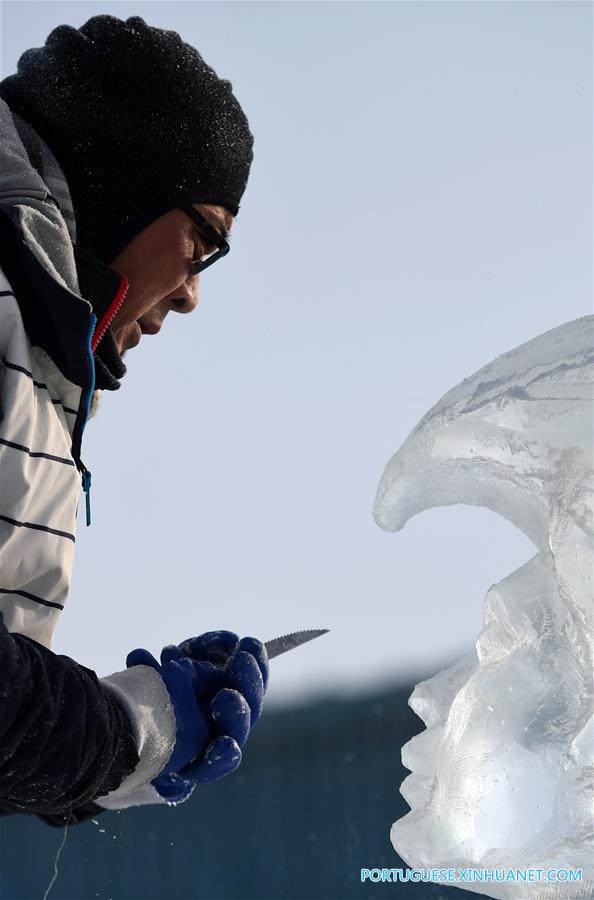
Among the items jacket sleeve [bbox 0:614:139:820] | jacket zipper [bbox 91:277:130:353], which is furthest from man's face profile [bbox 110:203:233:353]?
jacket sleeve [bbox 0:614:139:820]

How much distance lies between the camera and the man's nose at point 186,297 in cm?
Answer: 242

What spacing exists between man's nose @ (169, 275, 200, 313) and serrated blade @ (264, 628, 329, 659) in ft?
2.66

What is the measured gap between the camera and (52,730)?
1498 millimetres

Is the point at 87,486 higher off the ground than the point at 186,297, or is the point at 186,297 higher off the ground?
the point at 186,297

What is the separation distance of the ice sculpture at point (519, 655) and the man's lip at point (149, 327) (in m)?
0.79

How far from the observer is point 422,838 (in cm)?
174

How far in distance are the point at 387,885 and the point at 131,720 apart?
211cm

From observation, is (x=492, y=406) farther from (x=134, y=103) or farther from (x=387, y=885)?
(x=387, y=885)

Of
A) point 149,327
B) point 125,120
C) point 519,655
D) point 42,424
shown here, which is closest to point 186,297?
point 149,327

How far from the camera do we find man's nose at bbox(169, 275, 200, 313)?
2.42 meters

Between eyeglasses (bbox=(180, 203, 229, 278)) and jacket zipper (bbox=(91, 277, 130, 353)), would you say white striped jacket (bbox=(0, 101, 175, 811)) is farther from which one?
eyeglasses (bbox=(180, 203, 229, 278))

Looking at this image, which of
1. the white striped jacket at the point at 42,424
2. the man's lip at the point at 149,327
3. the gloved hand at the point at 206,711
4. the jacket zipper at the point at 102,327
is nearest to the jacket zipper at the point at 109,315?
the jacket zipper at the point at 102,327

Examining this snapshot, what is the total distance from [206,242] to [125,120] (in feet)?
1.06

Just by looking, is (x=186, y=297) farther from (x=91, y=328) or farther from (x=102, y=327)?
(x=91, y=328)
